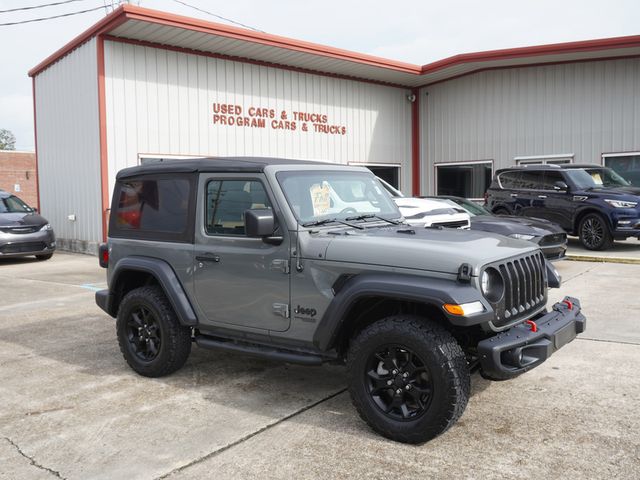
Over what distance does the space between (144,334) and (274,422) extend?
1602 millimetres

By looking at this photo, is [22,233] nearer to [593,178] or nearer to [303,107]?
[303,107]

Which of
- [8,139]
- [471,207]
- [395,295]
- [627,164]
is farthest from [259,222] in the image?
[8,139]

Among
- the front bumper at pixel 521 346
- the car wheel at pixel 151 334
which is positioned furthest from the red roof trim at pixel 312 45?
the front bumper at pixel 521 346

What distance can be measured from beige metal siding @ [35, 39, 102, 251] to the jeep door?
10.4 m

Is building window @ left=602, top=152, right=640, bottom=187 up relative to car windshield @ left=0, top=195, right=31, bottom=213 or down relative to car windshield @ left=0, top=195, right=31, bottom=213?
up

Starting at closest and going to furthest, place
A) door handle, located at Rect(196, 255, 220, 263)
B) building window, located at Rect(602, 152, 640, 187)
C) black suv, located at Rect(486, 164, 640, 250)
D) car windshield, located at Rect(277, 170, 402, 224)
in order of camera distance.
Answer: car windshield, located at Rect(277, 170, 402, 224)
door handle, located at Rect(196, 255, 220, 263)
black suv, located at Rect(486, 164, 640, 250)
building window, located at Rect(602, 152, 640, 187)

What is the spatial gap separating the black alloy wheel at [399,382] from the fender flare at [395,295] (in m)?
0.32

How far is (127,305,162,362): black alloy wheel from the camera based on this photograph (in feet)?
16.5

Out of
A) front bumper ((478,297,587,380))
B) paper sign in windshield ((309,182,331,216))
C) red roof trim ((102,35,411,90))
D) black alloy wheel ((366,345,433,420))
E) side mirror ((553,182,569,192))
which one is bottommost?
black alloy wheel ((366,345,433,420))

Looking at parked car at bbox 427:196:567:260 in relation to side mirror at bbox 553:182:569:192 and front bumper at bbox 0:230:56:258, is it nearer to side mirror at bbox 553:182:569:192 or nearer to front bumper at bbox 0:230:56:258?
side mirror at bbox 553:182:569:192

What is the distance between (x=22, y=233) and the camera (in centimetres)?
1344

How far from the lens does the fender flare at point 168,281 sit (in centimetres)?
471

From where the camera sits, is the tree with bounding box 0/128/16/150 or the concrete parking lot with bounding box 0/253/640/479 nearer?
the concrete parking lot with bounding box 0/253/640/479

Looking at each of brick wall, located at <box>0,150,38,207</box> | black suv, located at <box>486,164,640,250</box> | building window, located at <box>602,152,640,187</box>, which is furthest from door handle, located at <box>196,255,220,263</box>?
brick wall, located at <box>0,150,38,207</box>
